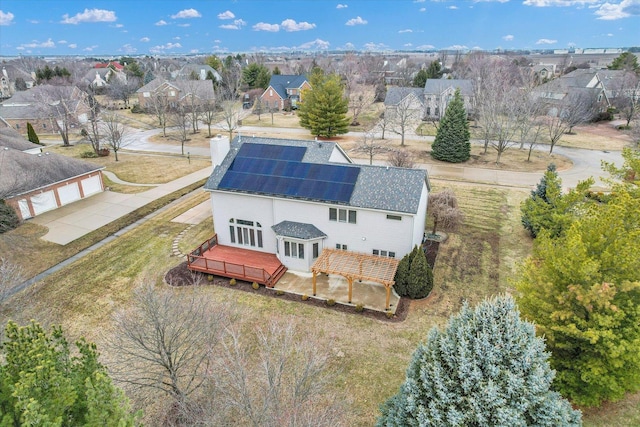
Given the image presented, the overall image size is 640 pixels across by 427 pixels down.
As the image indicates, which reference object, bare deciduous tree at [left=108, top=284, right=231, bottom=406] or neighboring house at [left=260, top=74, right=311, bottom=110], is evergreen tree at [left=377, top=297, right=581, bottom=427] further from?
neighboring house at [left=260, top=74, right=311, bottom=110]

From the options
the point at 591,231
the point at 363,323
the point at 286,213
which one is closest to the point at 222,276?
the point at 286,213

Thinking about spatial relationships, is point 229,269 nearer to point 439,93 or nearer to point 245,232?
point 245,232

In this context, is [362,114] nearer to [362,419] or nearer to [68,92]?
[68,92]

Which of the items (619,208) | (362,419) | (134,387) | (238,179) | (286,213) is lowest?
(362,419)

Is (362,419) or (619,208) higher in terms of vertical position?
(619,208)

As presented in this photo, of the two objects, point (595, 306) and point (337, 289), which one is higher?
point (595, 306)

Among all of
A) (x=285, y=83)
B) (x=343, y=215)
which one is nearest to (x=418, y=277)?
(x=343, y=215)
